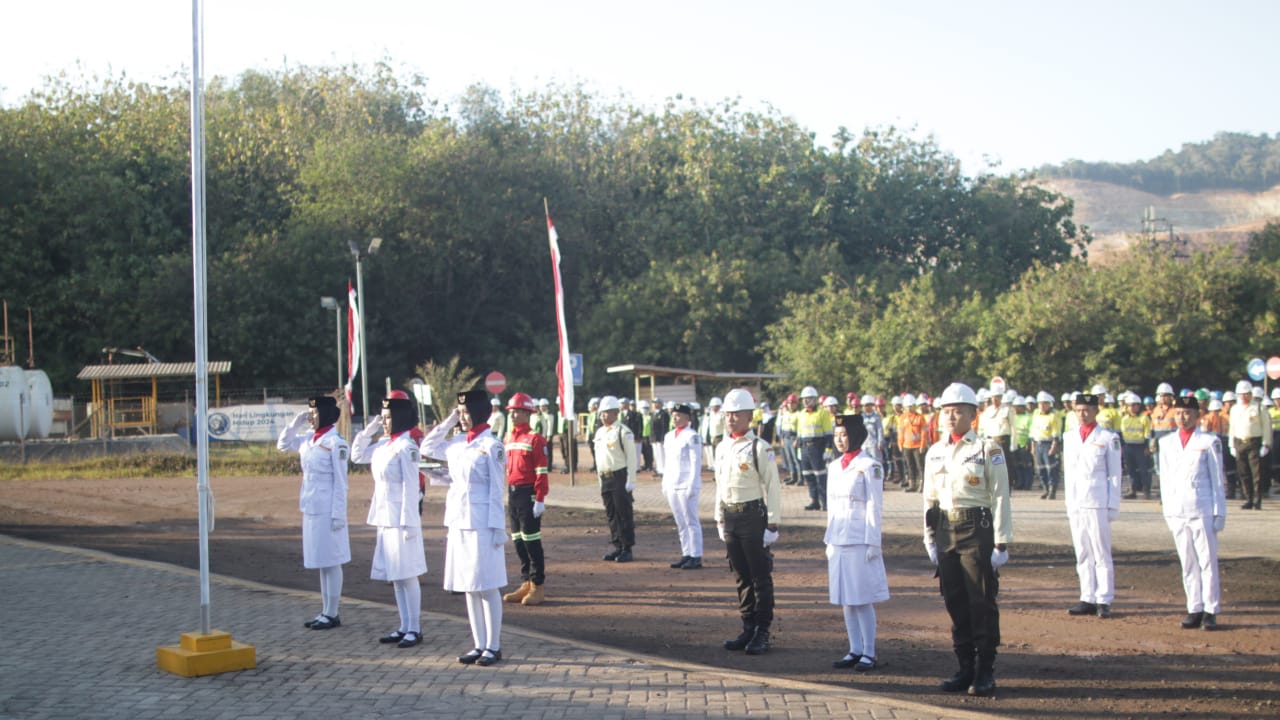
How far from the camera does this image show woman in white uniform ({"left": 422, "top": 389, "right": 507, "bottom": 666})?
27.5 ft

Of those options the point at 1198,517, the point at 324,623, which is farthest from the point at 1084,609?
the point at 324,623

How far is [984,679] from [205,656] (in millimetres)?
5541

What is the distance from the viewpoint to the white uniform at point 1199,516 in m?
9.77

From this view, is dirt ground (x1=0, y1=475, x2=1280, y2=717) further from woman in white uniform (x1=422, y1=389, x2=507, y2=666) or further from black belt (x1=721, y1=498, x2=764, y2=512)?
black belt (x1=721, y1=498, x2=764, y2=512)

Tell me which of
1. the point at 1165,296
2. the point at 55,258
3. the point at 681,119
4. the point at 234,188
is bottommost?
the point at 1165,296

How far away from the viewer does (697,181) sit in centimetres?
5381

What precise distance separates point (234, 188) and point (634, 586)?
43771 mm

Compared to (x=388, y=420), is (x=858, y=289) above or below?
above

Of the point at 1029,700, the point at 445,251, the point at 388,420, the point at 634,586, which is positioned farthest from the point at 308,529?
the point at 445,251

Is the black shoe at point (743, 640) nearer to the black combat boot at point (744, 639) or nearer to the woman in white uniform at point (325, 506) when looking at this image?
the black combat boot at point (744, 639)

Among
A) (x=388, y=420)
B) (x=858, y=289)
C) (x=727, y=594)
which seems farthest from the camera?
(x=858, y=289)

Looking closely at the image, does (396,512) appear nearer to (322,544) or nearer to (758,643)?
(322,544)

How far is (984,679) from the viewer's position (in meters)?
7.55

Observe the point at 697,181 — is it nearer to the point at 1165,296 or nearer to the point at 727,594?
the point at 1165,296
